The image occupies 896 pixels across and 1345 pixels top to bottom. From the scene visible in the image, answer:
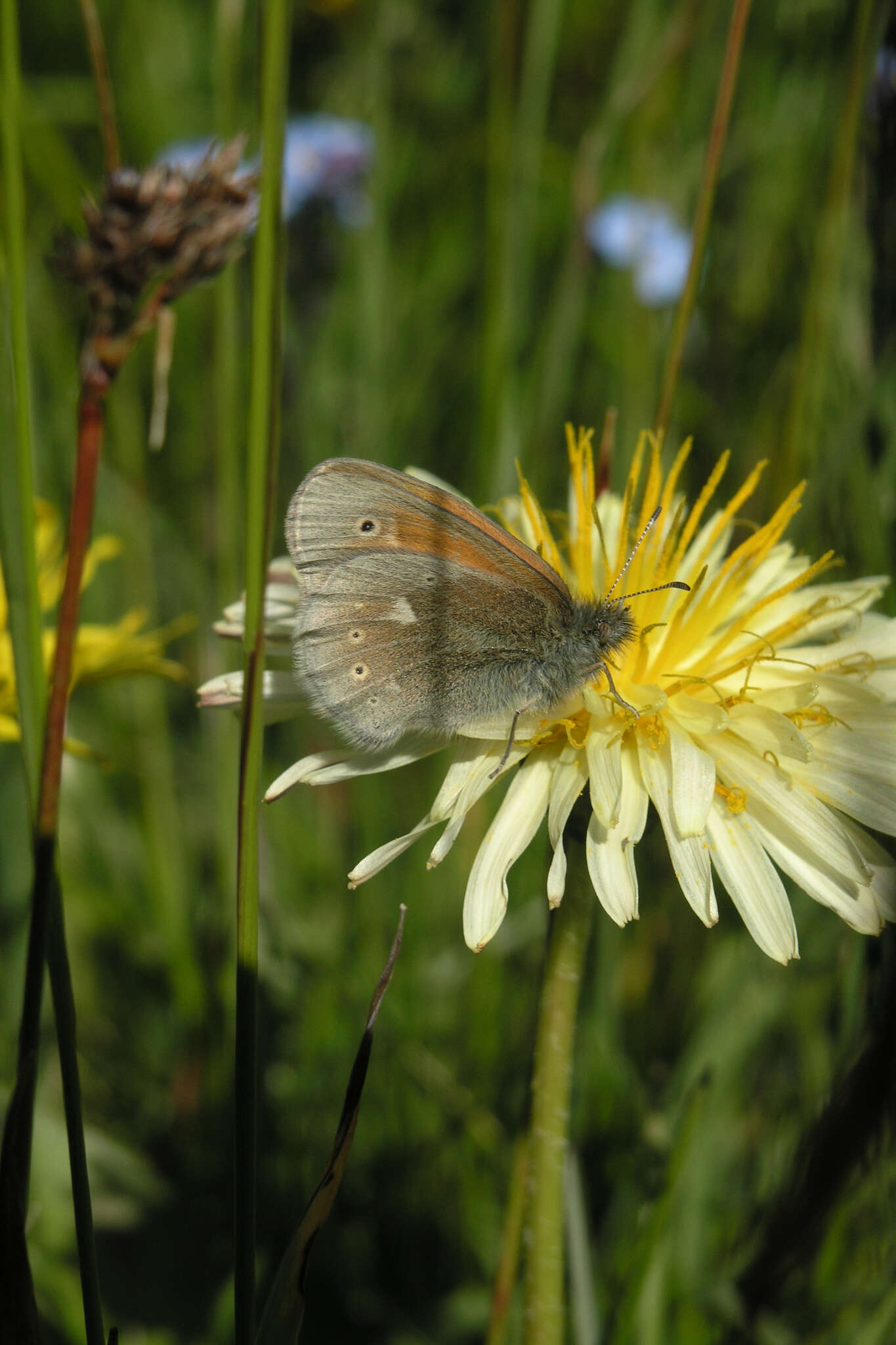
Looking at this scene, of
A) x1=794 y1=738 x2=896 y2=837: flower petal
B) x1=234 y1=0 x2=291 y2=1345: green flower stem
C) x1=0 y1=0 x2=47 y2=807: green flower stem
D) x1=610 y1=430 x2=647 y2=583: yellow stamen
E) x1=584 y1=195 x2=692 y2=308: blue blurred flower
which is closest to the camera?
x1=234 y1=0 x2=291 y2=1345: green flower stem

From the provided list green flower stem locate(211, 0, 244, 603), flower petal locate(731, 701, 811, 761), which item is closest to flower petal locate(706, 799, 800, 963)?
flower petal locate(731, 701, 811, 761)

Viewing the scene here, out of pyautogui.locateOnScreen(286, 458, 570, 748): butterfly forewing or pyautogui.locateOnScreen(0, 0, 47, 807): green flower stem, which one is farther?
pyautogui.locateOnScreen(286, 458, 570, 748): butterfly forewing

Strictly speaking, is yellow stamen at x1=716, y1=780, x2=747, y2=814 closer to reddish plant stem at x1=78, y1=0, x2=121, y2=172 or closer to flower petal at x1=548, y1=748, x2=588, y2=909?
flower petal at x1=548, y1=748, x2=588, y2=909

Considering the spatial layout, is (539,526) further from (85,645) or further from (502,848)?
(85,645)

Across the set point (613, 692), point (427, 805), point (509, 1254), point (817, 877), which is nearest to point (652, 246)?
point (427, 805)

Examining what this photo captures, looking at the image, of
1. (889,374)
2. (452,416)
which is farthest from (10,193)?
(452,416)

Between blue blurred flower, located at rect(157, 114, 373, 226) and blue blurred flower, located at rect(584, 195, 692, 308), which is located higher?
blue blurred flower, located at rect(157, 114, 373, 226)
